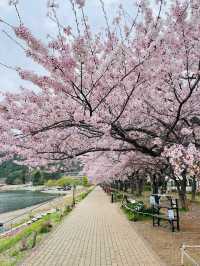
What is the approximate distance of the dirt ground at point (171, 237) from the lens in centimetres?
876

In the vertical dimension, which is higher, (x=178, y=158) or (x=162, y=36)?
(x=162, y=36)

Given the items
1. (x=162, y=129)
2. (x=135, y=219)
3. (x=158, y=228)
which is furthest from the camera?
(x=135, y=219)

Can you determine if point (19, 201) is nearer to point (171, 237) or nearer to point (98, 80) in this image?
point (171, 237)

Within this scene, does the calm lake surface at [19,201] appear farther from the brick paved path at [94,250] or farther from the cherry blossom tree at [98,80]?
the cherry blossom tree at [98,80]

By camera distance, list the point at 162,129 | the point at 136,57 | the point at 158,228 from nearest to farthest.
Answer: the point at 136,57 < the point at 162,129 < the point at 158,228

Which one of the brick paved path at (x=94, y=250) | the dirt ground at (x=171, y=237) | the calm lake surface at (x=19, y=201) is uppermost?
the dirt ground at (x=171, y=237)

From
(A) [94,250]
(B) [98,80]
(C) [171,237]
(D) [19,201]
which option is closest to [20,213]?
(D) [19,201]

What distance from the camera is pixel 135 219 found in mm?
17078

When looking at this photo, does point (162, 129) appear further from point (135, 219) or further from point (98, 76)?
point (135, 219)

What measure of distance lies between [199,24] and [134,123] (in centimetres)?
350

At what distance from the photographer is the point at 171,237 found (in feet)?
38.5

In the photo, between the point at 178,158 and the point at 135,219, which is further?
the point at 135,219

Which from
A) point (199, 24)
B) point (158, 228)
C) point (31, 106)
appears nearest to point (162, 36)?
point (199, 24)

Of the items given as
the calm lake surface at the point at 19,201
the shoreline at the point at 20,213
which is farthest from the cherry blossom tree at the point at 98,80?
the calm lake surface at the point at 19,201
